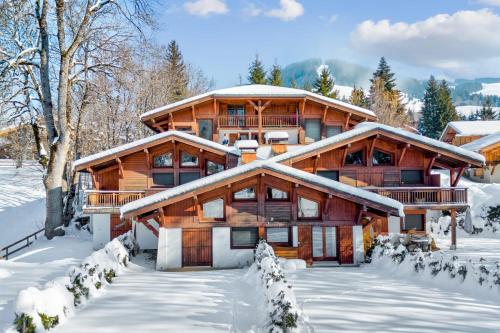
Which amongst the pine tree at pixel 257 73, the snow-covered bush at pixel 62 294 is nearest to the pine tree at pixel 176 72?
the pine tree at pixel 257 73

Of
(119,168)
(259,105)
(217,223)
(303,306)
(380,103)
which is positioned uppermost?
(380,103)

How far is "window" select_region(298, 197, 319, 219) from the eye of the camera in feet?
60.8

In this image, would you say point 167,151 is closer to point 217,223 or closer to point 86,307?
point 217,223

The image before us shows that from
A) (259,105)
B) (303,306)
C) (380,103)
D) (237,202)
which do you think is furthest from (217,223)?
(380,103)

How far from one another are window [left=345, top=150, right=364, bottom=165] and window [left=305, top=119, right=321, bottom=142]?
6.86 meters

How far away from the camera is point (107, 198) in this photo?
870 inches

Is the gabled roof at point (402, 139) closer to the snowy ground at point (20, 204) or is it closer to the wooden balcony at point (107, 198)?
the wooden balcony at point (107, 198)

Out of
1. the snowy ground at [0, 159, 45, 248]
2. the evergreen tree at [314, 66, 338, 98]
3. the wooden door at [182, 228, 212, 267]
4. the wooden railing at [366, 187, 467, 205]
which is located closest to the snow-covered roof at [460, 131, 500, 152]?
the wooden railing at [366, 187, 467, 205]

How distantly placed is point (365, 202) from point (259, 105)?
14.3 meters

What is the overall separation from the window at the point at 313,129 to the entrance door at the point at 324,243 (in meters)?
12.9

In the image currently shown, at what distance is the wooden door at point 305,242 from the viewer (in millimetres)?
18312

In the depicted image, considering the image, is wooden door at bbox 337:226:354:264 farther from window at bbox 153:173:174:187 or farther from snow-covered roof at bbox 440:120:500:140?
snow-covered roof at bbox 440:120:500:140

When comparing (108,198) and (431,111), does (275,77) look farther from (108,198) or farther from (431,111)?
(108,198)

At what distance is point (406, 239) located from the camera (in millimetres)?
19375
